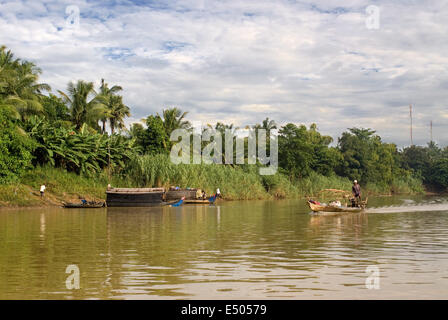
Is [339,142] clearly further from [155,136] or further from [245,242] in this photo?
[245,242]

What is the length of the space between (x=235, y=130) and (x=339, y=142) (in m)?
22.1

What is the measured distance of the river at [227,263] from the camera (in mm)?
7754

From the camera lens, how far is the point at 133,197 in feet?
112

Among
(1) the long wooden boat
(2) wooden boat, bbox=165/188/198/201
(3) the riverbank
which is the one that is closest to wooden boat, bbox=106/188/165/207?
(2) wooden boat, bbox=165/188/198/201

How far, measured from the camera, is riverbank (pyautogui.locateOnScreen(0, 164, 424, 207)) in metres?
32.2

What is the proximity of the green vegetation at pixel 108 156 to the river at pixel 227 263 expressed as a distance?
16539mm

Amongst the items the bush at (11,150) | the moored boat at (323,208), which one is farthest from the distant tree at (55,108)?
the moored boat at (323,208)

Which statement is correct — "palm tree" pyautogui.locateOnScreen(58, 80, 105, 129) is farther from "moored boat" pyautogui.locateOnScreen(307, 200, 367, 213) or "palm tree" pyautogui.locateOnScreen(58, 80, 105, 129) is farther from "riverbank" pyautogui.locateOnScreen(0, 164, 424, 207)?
"moored boat" pyautogui.locateOnScreen(307, 200, 367, 213)

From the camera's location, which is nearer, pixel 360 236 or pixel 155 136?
pixel 360 236

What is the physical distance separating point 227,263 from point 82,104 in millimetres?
37793

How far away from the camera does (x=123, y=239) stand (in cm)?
1486

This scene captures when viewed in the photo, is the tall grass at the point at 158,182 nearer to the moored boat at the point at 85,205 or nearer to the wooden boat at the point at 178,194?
the moored boat at the point at 85,205

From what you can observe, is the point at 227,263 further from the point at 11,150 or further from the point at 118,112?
the point at 118,112
